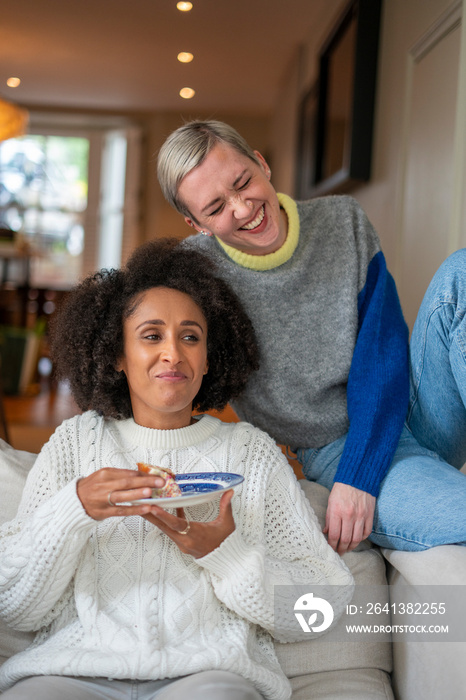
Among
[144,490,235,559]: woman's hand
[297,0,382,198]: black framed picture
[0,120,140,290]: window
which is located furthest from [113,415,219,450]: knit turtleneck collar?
[0,120,140,290]: window

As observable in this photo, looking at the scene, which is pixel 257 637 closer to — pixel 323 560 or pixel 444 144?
pixel 323 560

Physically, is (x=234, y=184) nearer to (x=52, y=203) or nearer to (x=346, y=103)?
(x=346, y=103)

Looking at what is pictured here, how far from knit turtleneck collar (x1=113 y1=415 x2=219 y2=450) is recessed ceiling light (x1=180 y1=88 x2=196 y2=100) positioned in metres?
6.39

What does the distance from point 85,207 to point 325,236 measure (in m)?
7.37

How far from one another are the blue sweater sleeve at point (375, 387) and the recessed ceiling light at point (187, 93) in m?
6.05

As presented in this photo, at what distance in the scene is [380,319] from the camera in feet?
5.07

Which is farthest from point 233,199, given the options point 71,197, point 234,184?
point 71,197

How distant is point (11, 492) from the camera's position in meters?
1.41

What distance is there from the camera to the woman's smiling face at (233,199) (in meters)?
1.47

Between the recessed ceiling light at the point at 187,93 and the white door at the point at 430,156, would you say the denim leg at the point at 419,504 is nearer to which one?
the white door at the point at 430,156

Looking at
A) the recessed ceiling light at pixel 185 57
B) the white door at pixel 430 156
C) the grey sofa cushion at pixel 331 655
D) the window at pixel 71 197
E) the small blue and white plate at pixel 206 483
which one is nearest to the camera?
the small blue and white plate at pixel 206 483

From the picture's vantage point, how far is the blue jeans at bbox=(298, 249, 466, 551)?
4.19 feet

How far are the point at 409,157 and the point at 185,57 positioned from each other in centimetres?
374

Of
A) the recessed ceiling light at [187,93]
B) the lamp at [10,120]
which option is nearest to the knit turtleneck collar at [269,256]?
the lamp at [10,120]
